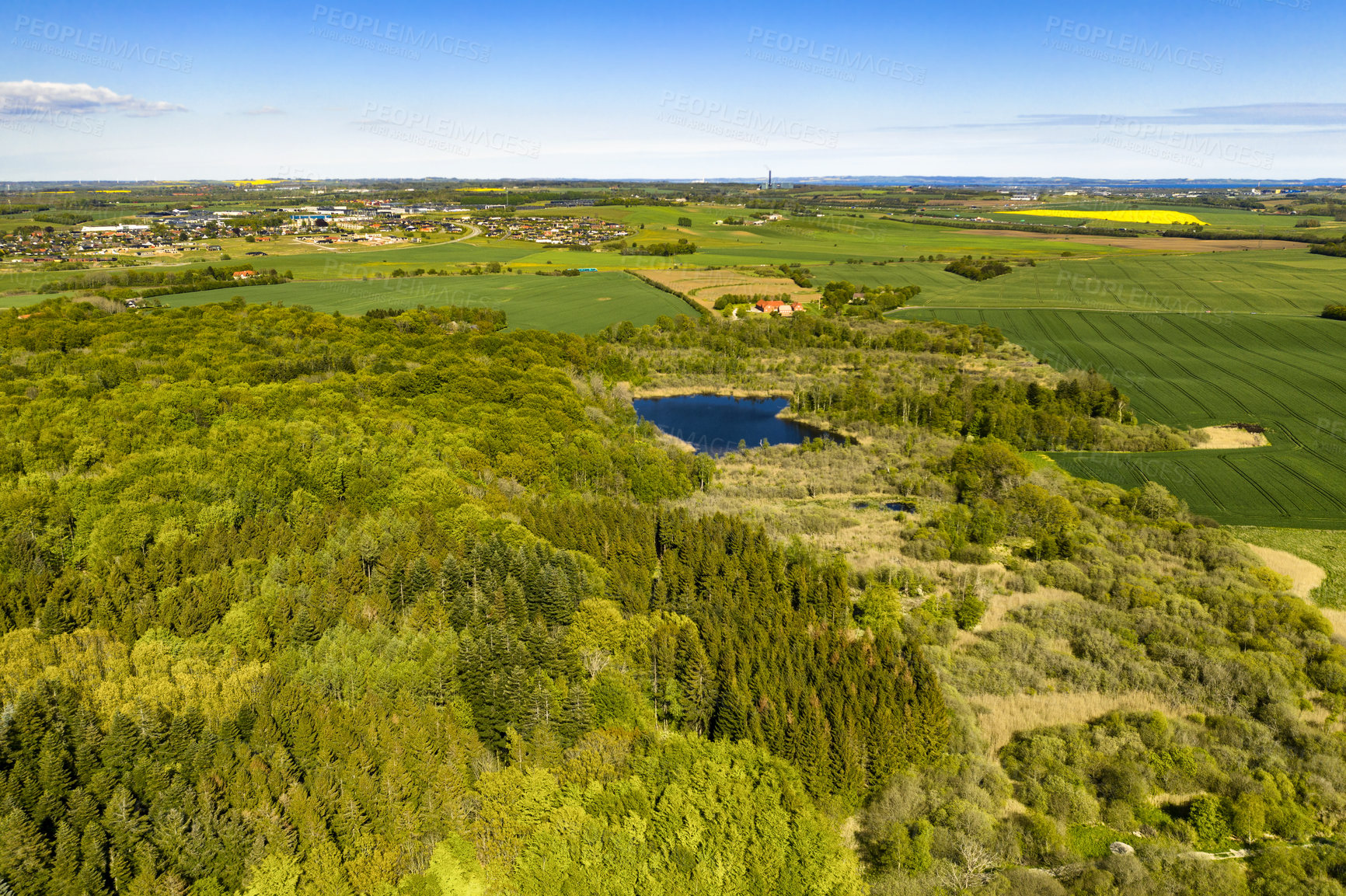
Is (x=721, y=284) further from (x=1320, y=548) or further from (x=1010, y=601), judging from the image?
(x=1010, y=601)

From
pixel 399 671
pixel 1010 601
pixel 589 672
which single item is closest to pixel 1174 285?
pixel 1010 601

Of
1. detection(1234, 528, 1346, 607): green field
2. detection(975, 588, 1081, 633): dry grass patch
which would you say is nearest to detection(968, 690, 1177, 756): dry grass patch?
detection(975, 588, 1081, 633): dry grass patch

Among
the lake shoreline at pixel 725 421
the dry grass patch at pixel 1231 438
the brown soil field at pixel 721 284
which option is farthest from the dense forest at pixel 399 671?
the brown soil field at pixel 721 284

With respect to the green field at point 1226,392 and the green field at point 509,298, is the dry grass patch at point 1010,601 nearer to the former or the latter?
the green field at point 1226,392

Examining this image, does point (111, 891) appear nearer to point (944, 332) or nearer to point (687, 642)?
point (687, 642)

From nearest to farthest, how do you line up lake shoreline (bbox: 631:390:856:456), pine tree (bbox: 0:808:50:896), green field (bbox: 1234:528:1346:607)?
pine tree (bbox: 0:808:50:896), green field (bbox: 1234:528:1346:607), lake shoreline (bbox: 631:390:856:456)

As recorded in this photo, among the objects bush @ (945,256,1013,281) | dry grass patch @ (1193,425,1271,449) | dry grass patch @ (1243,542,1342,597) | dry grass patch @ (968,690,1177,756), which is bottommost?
dry grass patch @ (968,690,1177,756)

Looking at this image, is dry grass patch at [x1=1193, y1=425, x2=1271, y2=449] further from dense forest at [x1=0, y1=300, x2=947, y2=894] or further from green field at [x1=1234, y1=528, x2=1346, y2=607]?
dense forest at [x1=0, y1=300, x2=947, y2=894]
